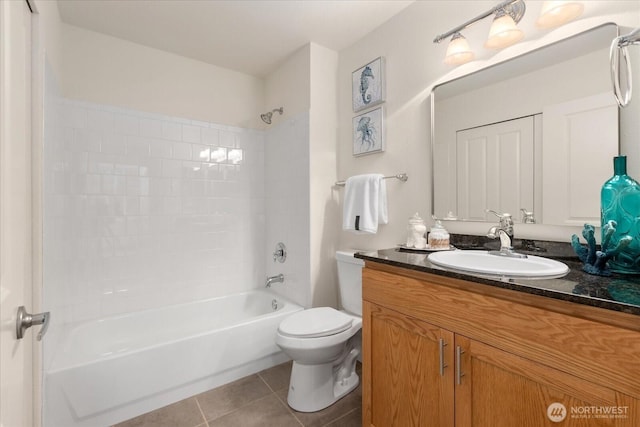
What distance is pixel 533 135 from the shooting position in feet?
4.13

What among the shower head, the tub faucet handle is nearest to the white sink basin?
Answer: the tub faucet handle

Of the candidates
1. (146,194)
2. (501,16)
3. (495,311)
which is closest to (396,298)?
(495,311)

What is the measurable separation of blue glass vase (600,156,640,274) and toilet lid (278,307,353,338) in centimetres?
119

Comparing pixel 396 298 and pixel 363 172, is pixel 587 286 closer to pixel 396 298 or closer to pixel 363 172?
pixel 396 298

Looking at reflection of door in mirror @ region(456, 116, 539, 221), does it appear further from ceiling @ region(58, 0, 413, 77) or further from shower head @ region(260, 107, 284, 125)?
shower head @ region(260, 107, 284, 125)

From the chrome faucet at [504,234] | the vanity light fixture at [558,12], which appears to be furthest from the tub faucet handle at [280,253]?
the vanity light fixture at [558,12]

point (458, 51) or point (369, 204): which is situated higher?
point (458, 51)

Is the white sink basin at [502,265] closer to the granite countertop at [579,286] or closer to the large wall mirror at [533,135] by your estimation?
the granite countertop at [579,286]

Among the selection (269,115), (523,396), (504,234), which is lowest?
(523,396)

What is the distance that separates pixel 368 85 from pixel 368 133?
340mm

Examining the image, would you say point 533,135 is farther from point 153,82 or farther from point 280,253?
point 153,82

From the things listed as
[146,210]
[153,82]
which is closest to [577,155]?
[146,210]

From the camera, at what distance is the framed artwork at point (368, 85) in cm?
193

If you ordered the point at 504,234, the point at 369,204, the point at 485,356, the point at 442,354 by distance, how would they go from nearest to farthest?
the point at 485,356
the point at 442,354
the point at 504,234
the point at 369,204
